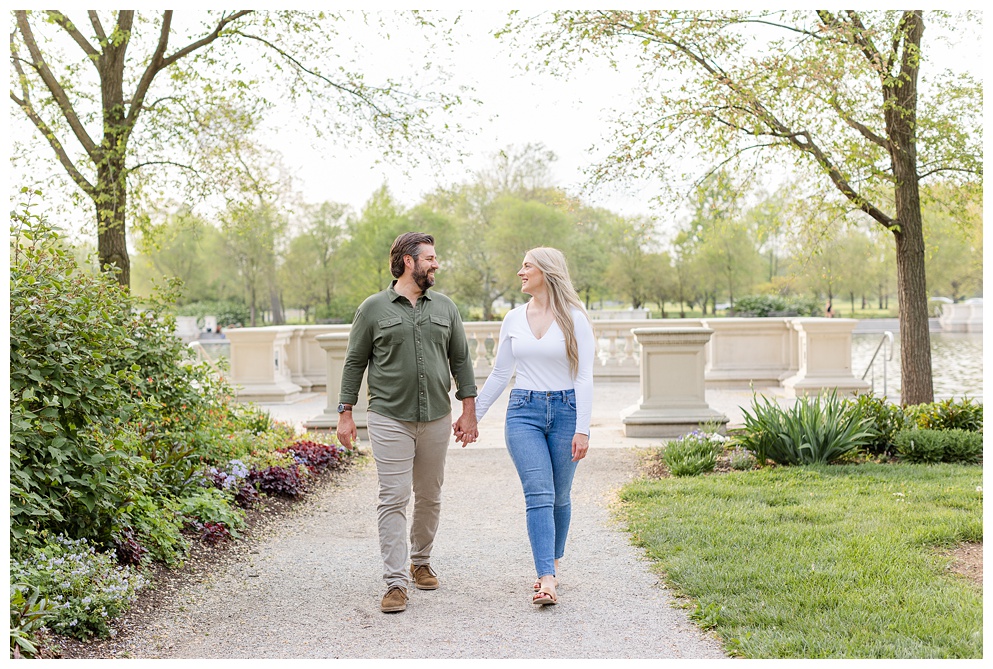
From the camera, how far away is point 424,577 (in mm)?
5047

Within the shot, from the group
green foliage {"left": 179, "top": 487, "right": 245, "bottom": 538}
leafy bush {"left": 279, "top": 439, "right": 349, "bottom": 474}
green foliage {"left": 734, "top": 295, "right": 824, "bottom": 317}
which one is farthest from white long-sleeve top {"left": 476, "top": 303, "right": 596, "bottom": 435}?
green foliage {"left": 734, "top": 295, "right": 824, "bottom": 317}

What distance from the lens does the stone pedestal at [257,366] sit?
1490 cm

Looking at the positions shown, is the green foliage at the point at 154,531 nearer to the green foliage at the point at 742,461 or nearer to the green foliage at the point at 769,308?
the green foliage at the point at 742,461

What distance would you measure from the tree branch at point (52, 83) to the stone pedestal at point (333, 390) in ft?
10.3

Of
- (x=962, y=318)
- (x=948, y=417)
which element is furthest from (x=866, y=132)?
(x=962, y=318)

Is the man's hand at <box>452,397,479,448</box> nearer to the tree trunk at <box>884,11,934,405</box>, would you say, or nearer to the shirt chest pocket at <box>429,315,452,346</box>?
the shirt chest pocket at <box>429,315,452,346</box>

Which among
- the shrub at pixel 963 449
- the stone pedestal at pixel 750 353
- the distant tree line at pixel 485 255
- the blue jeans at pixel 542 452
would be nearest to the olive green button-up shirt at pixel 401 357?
the blue jeans at pixel 542 452

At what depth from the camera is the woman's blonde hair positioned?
15.5 ft

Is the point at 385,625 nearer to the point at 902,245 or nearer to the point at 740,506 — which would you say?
the point at 740,506

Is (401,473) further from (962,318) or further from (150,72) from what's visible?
(962,318)

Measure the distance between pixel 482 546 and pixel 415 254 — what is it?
2.13 meters

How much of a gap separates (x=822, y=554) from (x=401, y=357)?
260 centimetres
